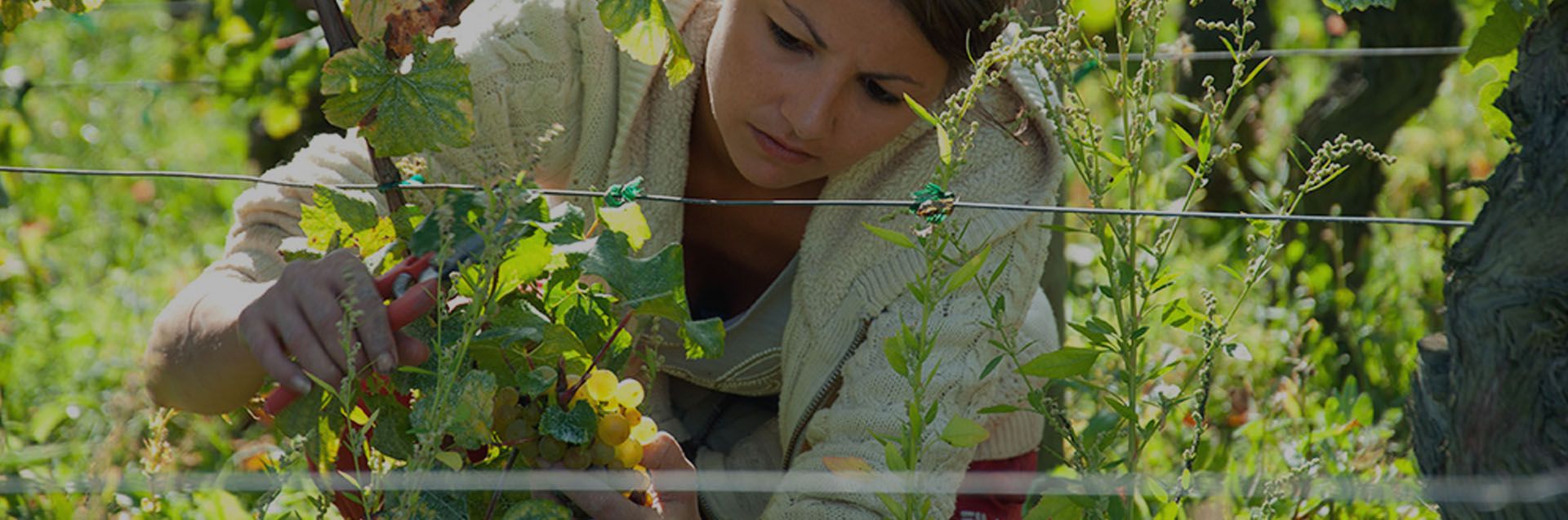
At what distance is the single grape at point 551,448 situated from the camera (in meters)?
1.31

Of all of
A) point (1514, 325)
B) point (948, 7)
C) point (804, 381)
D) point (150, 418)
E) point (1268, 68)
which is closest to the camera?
point (1514, 325)

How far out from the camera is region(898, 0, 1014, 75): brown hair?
154 cm

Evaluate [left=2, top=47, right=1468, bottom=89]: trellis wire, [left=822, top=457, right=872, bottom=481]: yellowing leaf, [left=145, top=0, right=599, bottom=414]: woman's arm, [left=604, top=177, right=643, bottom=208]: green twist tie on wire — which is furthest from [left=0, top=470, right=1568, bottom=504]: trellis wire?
[left=2, top=47, right=1468, bottom=89]: trellis wire

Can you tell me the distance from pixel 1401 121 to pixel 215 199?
8.57 feet

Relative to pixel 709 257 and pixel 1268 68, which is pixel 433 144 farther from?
pixel 1268 68

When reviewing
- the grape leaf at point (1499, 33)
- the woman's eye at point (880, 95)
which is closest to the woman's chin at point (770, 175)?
the woman's eye at point (880, 95)

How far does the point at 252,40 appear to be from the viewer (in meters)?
2.94

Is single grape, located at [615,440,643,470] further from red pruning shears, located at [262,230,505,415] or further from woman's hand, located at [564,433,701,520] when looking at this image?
red pruning shears, located at [262,230,505,415]

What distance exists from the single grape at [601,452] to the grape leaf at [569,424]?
3cm

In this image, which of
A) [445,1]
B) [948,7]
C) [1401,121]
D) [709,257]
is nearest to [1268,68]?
[1401,121]

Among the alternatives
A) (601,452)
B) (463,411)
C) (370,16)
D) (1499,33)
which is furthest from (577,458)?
(1499,33)

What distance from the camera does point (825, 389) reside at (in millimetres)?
1790

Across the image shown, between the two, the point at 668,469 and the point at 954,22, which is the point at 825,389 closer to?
the point at 668,469

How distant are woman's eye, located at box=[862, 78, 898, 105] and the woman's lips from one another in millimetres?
89
